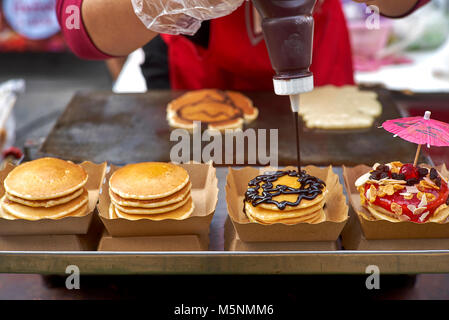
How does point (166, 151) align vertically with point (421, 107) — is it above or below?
above

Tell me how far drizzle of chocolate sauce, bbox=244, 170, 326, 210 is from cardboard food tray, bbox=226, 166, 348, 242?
7 cm

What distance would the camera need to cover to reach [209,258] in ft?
3.96

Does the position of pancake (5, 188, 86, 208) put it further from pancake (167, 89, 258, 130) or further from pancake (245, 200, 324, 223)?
Answer: pancake (167, 89, 258, 130)

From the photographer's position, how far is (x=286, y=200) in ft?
4.41

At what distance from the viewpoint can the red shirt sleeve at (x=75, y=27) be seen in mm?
1661

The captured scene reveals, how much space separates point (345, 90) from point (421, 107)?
1.37 ft

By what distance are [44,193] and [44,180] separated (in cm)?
6

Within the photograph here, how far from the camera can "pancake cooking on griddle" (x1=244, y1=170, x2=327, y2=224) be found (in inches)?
52.4

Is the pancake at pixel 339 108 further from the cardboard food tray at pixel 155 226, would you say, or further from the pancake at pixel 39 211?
the pancake at pixel 39 211

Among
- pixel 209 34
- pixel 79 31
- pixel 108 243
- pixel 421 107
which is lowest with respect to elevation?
pixel 421 107
